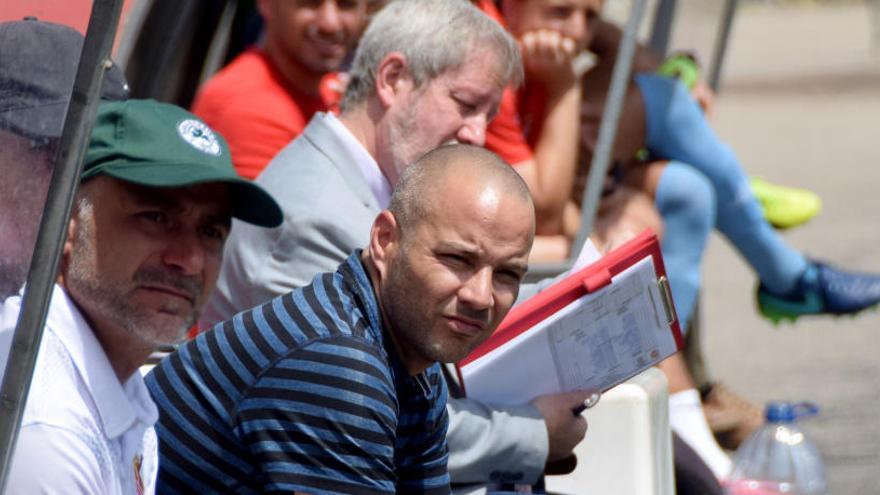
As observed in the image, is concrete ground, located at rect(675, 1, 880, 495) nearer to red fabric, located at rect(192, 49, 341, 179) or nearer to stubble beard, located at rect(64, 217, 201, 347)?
red fabric, located at rect(192, 49, 341, 179)

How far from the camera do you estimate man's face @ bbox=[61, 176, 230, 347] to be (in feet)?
7.38

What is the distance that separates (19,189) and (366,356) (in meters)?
0.56

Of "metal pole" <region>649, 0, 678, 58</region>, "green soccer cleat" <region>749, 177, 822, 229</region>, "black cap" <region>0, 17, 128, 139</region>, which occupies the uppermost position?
"black cap" <region>0, 17, 128, 139</region>

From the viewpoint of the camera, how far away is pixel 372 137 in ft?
10.5

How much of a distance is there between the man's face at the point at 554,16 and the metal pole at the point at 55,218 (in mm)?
2714

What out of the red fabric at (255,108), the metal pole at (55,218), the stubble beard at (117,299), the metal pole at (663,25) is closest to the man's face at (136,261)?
the stubble beard at (117,299)

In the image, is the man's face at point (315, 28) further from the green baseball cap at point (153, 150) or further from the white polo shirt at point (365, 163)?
the green baseball cap at point (153, 150)

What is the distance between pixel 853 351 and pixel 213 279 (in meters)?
5.49

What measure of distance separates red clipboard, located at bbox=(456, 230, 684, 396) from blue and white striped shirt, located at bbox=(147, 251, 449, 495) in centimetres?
40

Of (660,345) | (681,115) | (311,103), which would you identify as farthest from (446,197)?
(681,115)

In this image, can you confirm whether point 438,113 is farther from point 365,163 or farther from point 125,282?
point 125,282

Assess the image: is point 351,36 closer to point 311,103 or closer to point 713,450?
point 311,103

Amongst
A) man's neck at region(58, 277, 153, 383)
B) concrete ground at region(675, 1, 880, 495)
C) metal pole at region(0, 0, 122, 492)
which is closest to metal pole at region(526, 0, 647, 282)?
concrete ground at region(675, 1, 880, 495)

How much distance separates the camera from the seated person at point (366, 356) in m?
2.28
